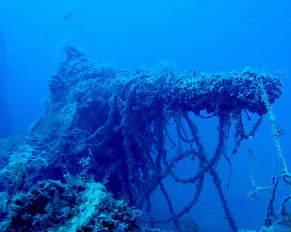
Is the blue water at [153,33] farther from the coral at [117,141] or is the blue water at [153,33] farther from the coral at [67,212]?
the coral at [67,212]

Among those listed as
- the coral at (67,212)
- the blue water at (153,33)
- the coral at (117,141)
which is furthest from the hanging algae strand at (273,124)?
the blue water at (153,33)

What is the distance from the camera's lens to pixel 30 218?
1879mm

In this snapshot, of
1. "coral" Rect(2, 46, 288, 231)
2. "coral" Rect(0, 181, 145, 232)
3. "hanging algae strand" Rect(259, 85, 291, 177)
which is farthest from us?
"hanging algae strand" Rect(259, 85, 291, 177)

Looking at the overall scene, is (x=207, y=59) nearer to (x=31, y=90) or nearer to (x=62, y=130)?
(x=31, y=90)

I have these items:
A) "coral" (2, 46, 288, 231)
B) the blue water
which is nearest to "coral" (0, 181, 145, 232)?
"coral" (2, 46, 288, 231)

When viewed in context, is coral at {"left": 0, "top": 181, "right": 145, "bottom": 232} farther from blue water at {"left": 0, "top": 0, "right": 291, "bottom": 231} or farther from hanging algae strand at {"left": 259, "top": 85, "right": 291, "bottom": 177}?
blue water at {"left": 0, "top": 0, "right": 291, "bottom": 231}

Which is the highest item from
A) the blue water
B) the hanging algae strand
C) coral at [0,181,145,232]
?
the blue water

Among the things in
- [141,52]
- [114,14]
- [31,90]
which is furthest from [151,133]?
[114,14]

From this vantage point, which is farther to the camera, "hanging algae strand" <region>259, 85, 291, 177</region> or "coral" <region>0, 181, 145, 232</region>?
"hanging algae strand" <region>259, 85, 291, 177</region>

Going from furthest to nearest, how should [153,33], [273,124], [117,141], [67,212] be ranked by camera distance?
[153,33], [117,141], [273,124], [67,212]

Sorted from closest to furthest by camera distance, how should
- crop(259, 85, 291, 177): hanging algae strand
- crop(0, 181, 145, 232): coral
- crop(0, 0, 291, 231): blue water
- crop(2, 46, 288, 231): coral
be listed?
crop(0, 181, 145, 232): coral
crop(2, 46, 288, 231): coral
crop(259, 85, 291, 177): hanging algae strand
crop(0, 0, 291, 231): blue water

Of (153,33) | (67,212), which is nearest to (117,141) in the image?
(67,212)

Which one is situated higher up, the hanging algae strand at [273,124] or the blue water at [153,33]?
the blue water at [153,33]

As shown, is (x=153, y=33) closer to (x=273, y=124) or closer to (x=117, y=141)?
(x=117, y=141)
